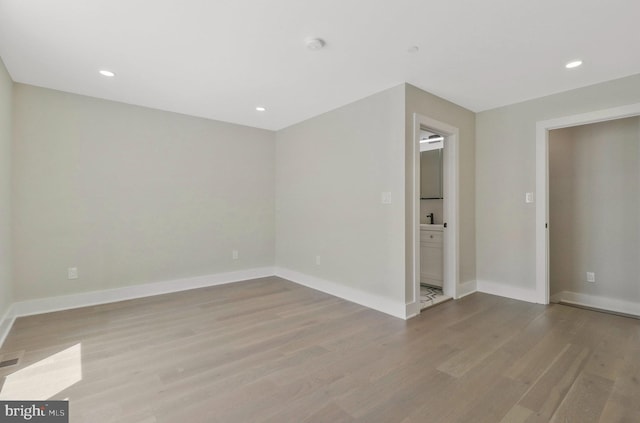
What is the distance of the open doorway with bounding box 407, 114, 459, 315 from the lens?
3256mm

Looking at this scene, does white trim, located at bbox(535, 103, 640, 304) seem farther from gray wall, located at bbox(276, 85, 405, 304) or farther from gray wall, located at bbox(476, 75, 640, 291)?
gray wall, located at bbox(276, 85, 405, 304)

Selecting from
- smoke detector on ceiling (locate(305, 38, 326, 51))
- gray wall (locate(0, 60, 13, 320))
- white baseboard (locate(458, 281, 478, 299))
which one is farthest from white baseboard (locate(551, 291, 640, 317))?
gray wall (locate(0, 60, 13, 320))

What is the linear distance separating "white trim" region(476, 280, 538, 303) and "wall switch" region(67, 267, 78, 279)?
509 cm

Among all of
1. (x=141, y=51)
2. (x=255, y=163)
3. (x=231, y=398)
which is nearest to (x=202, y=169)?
(x=255, y=163)

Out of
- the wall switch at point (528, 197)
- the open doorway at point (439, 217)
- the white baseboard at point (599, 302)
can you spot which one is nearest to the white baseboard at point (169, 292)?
the open doorway at point (439, 217)

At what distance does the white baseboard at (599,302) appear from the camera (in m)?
3.40

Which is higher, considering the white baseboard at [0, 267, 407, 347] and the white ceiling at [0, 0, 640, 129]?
the white ceiling at [0, 0, 640, 129]

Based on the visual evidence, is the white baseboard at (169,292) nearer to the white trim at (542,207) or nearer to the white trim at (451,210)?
the white trim at (451,210)

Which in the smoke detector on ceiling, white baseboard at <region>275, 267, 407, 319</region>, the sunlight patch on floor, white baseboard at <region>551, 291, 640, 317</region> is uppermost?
the smoke detector on ceiling

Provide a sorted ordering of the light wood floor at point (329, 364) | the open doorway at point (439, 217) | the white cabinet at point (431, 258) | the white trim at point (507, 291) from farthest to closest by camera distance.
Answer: the white cabinet at point (431, 258) → the white trim at point (507, 291) → the open doorway at point (439, 217) → the light wood floor at point (329, 364)

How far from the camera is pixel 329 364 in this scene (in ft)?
7.23

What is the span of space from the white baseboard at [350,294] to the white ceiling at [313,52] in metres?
2.37

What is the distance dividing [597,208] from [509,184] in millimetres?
1014

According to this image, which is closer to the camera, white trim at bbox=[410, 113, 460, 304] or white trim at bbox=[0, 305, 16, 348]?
white trim at bbox=[0, 305, 16, 348]
